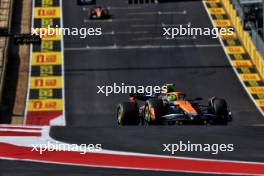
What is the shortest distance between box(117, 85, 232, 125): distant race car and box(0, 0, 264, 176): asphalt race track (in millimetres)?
1144

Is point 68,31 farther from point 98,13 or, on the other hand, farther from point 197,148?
point 197,148

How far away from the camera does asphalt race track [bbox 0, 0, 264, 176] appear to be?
2440 centimetres

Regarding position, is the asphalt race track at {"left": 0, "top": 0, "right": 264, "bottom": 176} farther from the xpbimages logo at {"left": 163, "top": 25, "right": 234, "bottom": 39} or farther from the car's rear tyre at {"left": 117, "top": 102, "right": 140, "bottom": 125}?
the car's rear tyre at {"left": 117, "top": 102, "right": 140, "bottom": 125}

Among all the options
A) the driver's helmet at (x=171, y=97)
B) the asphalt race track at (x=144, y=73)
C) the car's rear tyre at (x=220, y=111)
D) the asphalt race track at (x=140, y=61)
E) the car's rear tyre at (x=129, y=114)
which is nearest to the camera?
the asphalt race track at (x=144, y=73)

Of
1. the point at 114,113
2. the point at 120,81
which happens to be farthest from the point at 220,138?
the point at 120,81

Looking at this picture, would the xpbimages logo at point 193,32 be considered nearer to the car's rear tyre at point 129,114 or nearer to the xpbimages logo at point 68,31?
the xpbimages logo at point 68,31

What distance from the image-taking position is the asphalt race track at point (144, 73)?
2440cm

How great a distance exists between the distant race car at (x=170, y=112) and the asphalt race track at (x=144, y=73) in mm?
1144

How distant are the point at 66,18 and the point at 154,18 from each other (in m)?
5.94

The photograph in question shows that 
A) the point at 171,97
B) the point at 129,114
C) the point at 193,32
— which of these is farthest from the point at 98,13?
the point at 129,114

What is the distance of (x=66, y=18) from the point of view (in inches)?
2186

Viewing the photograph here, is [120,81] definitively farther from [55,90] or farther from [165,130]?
[165,130]

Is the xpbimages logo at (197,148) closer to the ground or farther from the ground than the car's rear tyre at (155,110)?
closer to the ground

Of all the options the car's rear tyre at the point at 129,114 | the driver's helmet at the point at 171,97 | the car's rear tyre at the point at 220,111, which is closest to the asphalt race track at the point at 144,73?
the car's rear tyre at the point at 129,114
